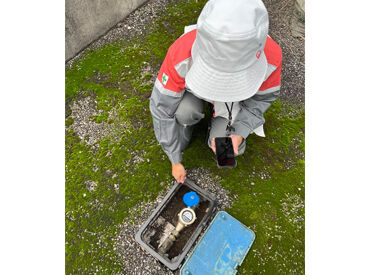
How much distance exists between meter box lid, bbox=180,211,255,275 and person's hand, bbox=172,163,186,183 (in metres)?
0.40

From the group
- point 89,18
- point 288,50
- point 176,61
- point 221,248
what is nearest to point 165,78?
point 176,61

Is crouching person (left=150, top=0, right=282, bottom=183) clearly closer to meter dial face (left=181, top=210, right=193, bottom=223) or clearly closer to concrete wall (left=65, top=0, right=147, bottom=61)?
meter dial face (left=181, top=210, right=193, bottom=223)

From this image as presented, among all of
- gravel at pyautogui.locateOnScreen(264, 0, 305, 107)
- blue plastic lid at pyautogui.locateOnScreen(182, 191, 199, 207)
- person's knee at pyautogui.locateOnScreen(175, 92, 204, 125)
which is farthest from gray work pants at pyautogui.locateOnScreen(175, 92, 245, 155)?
gravel at pyautogui.locateOnScreen(264, 0, 305, 107)

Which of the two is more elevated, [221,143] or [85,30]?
[85,30]

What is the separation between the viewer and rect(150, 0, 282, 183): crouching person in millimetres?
853

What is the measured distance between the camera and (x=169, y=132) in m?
1.51

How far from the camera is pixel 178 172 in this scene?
1767 millimetres

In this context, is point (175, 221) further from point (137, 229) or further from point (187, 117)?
point (187, 117)

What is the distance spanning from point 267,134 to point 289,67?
0.81 meters

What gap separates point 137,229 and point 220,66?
1.43 metres

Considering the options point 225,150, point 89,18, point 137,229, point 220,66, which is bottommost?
point 137,229

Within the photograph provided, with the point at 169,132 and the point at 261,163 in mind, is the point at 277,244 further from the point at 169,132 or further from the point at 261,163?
the point at 169,132

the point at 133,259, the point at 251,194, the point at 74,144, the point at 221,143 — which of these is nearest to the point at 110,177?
the point at 74,144

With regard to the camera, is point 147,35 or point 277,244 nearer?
point 277,244
